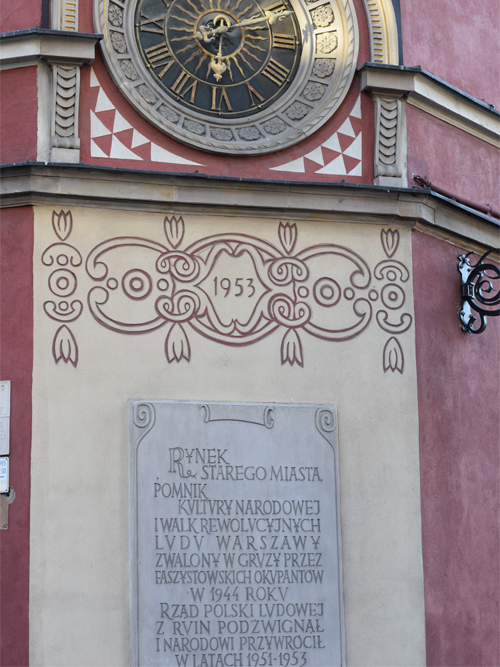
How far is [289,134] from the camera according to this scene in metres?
8.59

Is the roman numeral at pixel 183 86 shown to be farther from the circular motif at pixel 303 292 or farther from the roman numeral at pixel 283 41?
the circular motif at pixel 303 292

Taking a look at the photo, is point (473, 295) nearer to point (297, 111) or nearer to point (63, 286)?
point (297, 111)

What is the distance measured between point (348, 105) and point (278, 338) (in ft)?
6.39

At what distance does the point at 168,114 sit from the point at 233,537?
122 inches

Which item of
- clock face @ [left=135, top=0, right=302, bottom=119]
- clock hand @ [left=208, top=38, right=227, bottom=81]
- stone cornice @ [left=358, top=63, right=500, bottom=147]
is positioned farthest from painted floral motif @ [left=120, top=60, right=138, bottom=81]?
stone cornice @ [left=358, top=63, right=500, bottom=147]

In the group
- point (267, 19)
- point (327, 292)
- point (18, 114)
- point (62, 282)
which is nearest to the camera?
point (62, 282)

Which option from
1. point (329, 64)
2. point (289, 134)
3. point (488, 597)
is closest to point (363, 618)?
point (488, 597)

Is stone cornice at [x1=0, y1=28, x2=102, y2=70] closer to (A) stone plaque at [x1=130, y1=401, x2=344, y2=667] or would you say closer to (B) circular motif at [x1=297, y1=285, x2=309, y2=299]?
(B) circular motif at [x1=297, y1=285, x2=309, y2=299]

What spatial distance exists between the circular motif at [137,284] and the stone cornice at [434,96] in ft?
7.51

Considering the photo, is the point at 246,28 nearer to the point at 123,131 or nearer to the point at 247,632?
the point at 123,131

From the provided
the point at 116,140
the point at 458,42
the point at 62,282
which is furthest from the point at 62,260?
the point at 458,42

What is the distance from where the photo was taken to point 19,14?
8.27 metres

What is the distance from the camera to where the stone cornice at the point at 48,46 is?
8.09 meters

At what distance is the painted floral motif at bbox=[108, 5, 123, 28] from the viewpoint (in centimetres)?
845
